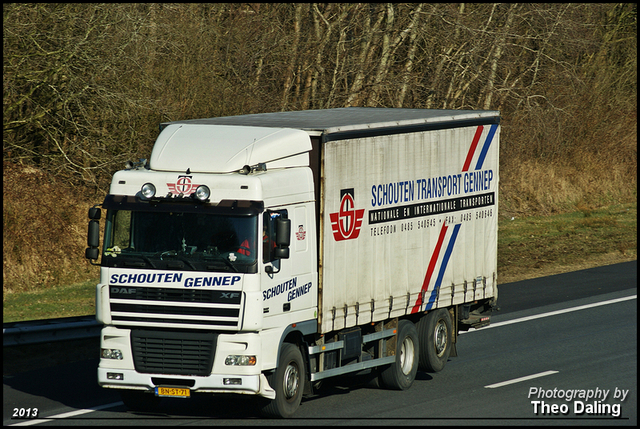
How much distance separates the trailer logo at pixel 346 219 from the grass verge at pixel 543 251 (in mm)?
7862

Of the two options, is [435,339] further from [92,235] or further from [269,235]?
[92,235]

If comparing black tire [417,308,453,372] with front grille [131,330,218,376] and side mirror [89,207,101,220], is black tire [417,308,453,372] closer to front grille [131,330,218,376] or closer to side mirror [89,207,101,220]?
front grille [131,330,218,376]

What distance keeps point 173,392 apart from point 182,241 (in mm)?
1706

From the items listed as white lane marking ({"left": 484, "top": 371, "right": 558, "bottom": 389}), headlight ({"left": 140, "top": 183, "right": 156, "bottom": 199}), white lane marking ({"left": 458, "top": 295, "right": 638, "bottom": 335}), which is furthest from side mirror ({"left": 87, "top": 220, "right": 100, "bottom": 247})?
white lane marking ({"left": 458, "top": 295, "right": 638, "bottom": 335})

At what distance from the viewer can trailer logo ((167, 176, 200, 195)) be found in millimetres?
10312

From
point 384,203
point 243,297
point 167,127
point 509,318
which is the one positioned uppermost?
point 167,127

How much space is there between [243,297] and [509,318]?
8.99m

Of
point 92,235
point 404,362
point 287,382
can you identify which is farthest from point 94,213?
point 404,362

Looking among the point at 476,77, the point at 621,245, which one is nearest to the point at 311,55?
the point at 476,77

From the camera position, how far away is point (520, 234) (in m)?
30.0

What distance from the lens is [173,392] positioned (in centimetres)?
1015

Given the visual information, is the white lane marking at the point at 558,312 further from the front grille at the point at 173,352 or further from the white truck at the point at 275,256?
the front grille at the point at 173,352

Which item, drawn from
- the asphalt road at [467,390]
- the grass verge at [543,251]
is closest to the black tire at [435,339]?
the asphalt road at [467,390]

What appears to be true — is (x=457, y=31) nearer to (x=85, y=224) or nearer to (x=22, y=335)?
(x=85, y=224)
